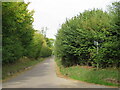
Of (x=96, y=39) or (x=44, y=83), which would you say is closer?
(x=44, y=83)

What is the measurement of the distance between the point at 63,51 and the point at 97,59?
231 inches

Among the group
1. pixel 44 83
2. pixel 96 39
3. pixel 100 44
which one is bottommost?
pixel 44 83

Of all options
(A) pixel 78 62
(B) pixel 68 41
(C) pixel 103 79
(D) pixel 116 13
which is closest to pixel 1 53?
(B) pixel 68 41

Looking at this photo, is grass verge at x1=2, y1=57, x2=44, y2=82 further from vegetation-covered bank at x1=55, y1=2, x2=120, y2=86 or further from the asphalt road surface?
vegetation-covered bank at x1=55, y1=2, x2=120, y2=86

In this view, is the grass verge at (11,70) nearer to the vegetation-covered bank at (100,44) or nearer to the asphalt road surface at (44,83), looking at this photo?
the asphalt road surface at (44,83)

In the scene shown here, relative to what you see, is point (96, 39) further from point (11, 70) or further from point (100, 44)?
point (11, 70)

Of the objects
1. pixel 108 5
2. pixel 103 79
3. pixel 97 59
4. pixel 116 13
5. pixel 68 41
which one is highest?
pixel 108 5

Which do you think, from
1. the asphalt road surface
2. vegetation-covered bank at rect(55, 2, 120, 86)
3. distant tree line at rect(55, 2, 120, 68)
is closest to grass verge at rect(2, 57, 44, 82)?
the asphalt road surface

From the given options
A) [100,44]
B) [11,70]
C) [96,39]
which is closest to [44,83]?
[100,44]

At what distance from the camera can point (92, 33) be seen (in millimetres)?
12273

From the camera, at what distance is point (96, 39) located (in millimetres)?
12367

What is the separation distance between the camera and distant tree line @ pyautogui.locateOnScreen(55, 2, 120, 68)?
1029 cm

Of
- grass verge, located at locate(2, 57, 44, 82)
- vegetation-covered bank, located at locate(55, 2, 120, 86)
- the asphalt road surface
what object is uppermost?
vegetation-covered bank, located at locate(55, 2, 120, 86)

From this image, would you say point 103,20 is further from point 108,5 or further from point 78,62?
point 78,62
